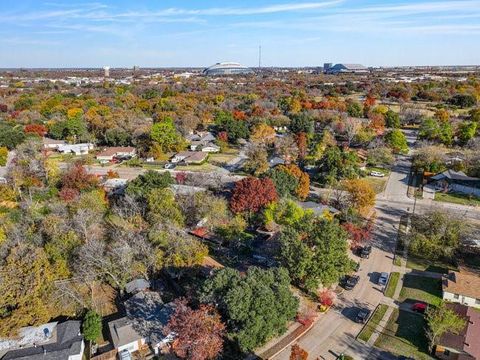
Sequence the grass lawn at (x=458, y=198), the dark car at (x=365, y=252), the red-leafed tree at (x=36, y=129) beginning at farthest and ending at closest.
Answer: the red-leafed tree at (x=36, y=129) → the grass lawn at (x=458, y=198) → the dark car at (x=365, y=252)

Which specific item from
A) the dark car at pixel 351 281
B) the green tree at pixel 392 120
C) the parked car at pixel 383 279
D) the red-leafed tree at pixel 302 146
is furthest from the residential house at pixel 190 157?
the green tree at pixel 392 120

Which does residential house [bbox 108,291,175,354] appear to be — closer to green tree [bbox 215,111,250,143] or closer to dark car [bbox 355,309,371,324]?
dark car [bbox 355,309,371,324]

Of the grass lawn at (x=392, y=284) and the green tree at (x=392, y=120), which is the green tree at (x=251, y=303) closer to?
the grass lawn at (x=392, y=284)

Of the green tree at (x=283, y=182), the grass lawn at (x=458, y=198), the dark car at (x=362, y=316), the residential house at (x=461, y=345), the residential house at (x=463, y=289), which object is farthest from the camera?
the grass lawn at (x=458, y=198)

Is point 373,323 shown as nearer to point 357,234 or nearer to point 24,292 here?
point 357,234

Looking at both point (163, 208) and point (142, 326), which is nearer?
point (142, 326)

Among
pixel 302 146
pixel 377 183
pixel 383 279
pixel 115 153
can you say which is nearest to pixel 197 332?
pixel 383 279
